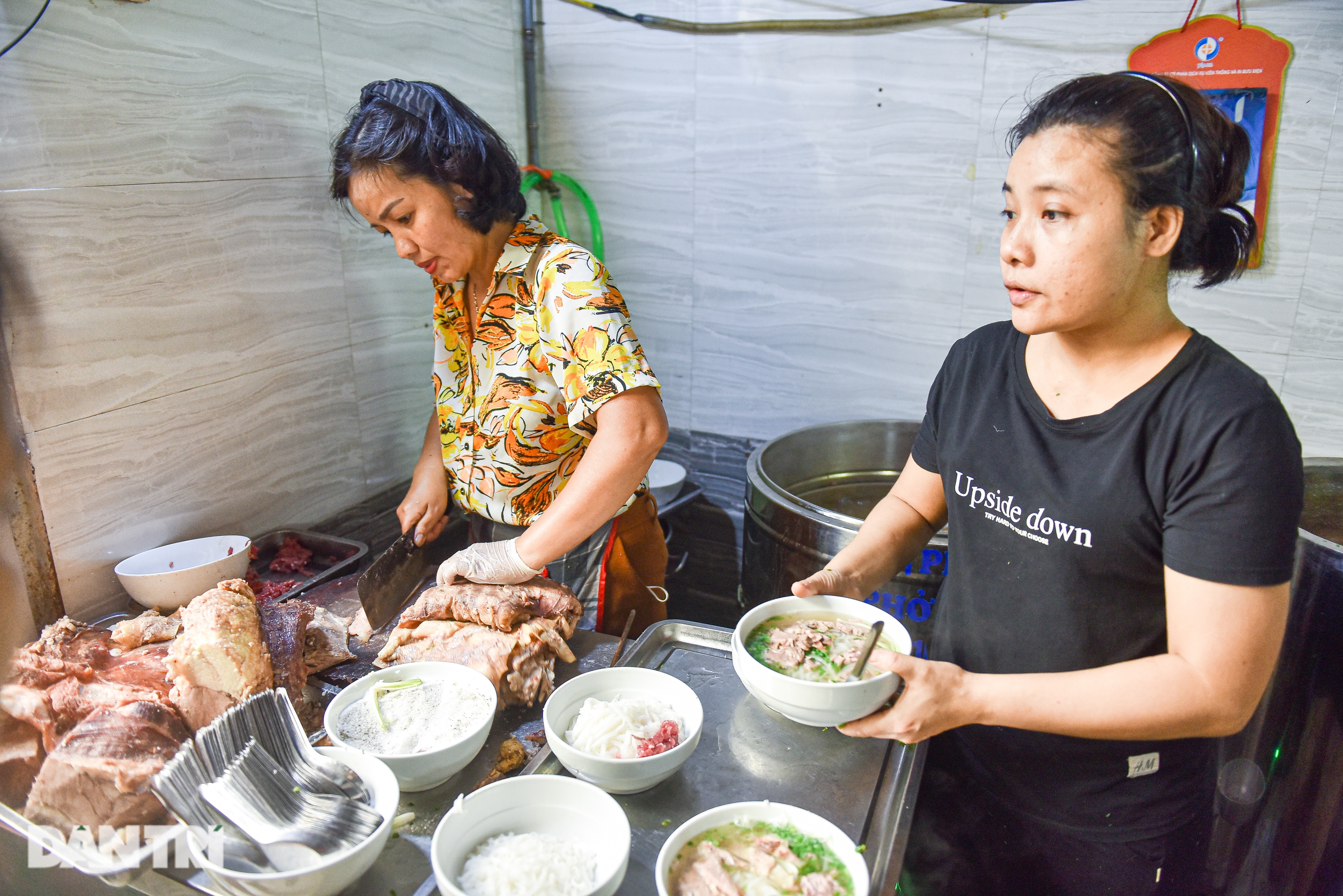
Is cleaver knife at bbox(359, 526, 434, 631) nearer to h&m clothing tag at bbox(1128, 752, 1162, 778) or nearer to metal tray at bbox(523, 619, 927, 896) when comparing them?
metal tray at bbox(523, 619, 927, 896)

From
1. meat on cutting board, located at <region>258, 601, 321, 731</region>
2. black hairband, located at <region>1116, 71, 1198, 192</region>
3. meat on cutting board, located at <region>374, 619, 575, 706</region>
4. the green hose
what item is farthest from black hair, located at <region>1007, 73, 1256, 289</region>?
the green hose

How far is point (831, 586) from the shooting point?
1.80m

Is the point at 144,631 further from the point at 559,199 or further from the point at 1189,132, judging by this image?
the point at 559,199

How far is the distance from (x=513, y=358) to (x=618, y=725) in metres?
1.06

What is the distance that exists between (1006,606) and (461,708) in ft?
3.60

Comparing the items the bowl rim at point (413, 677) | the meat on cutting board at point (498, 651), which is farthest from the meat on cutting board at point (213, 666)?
the meat on cutting board at point (498, 651)

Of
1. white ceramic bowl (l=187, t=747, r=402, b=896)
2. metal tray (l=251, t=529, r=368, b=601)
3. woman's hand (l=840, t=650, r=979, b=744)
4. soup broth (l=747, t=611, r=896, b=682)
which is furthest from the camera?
metal tray (l=251, t=529, r=368, b=601)

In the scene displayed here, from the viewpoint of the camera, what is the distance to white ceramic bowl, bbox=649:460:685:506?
12.1ft

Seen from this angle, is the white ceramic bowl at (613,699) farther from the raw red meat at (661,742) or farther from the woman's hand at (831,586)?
the woman's hand at (831,586)

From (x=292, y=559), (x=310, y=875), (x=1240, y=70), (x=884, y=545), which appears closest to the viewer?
(x=310, y=875)

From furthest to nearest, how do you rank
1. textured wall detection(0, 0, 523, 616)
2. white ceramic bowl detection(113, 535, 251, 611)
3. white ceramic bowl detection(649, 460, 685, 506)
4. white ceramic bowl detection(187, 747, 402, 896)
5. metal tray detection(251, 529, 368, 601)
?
white ceramic bowl detection(649, 460, 685, 506) < metal tray detection(251, 529, 368, 601) < white ceramic bowl detection(113, 535, 251, 611) < textured wall detection(0, 0, 523, 616) < white ceramic bowl detection(187, 747, 402, 896)

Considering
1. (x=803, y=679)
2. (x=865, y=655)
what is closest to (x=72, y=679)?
(x=803, y=679)

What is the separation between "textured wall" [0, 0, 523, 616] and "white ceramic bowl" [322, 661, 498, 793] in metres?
1.12

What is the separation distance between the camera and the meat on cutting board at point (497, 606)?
1.89 m
